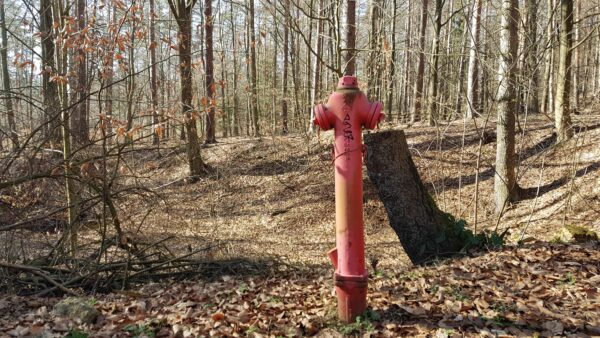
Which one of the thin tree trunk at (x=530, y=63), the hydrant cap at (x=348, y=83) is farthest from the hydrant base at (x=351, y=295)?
the thin tree trunk at (x=530, y=63)

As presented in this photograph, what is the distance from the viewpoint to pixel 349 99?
320 cm

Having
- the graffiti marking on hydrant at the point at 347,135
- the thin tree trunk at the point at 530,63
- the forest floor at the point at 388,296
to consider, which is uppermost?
the thin tree trunk at the point at 530,63

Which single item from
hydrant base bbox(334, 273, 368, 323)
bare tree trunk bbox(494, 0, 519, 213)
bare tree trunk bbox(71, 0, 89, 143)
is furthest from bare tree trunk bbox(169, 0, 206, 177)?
bare tree trunk bbox(494, 0, 519, 213)

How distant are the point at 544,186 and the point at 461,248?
18.8ft

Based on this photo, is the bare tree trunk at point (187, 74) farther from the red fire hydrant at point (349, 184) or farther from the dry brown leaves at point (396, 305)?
the red fire hydrant at point (349, 184)

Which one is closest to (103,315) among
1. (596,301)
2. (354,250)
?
(354,250)

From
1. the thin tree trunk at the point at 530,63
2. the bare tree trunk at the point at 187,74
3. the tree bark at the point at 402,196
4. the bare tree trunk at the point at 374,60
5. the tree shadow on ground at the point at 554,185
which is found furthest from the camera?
the bare tree trunk at the point at 374,60

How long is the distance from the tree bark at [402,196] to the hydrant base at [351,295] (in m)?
1.90

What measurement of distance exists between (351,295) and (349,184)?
0.80 metres

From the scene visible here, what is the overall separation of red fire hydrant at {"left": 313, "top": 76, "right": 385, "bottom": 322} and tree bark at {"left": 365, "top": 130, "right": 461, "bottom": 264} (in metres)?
1.82

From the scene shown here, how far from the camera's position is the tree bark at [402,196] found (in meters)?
5.00

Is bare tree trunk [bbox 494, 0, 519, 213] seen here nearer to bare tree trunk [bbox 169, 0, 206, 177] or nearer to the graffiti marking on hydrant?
bare tree trunk [bbox 169, 0, 206, 177]

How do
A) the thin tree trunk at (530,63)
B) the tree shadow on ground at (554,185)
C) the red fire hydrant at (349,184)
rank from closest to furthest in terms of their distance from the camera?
the red fire hydrant at (349,184), the thin tree trunk at (530,63), the tree shadow on ground at (554,185)

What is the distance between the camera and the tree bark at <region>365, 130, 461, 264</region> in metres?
5.00
